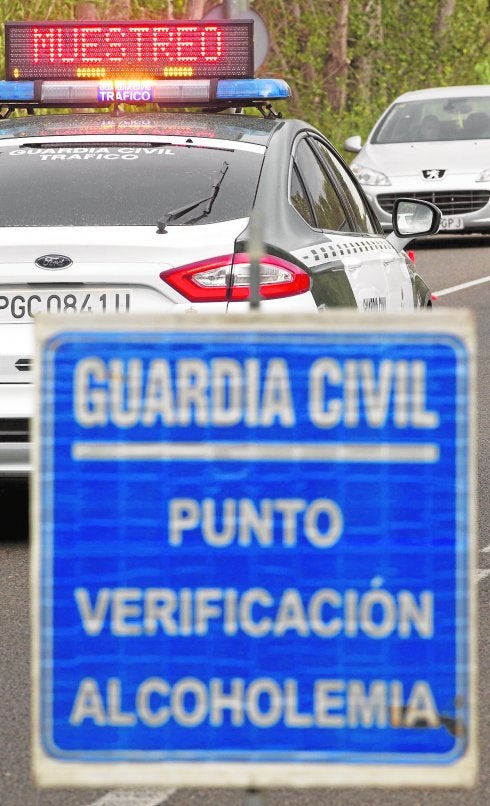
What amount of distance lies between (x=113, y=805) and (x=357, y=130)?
26696mm

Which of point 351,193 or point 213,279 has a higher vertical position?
point 213,279

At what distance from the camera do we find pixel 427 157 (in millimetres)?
19641

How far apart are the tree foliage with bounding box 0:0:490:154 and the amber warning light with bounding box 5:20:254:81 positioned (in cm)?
2201

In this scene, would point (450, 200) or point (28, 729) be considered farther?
point (450, 200)

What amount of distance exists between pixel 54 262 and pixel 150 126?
3.37 ft

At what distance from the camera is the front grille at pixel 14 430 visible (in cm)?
622

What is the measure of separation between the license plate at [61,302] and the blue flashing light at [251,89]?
1682mm

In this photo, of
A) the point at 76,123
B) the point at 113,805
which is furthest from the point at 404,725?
the point at 76,123

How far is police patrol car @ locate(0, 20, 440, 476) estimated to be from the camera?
6082mm

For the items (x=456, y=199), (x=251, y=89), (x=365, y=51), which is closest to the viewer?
(x=251, y=89)

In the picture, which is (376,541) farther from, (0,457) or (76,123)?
(76,123)

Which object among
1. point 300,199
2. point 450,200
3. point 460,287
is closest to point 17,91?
point 300,199

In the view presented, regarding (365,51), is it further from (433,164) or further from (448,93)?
(433,164)

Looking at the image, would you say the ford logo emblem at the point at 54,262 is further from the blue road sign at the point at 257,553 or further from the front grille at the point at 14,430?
the blue road sign at the point at 257,553
